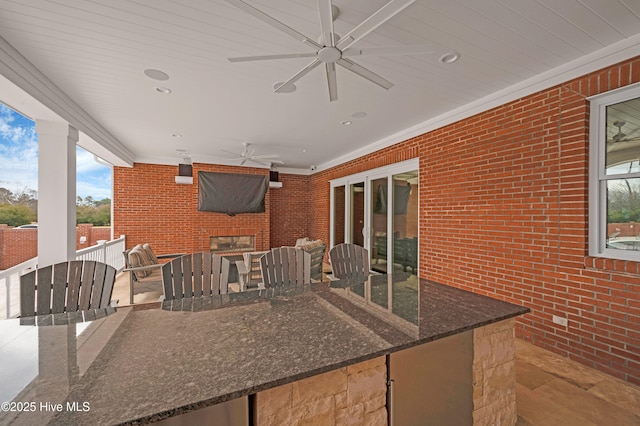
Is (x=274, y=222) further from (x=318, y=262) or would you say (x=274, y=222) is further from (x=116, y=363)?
(x=116, y=363)

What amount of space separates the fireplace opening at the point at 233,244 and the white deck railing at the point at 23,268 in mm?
1811

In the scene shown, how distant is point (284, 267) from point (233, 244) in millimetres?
4668

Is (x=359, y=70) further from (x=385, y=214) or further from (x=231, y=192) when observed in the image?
(x=231, y=192)

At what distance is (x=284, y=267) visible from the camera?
7.55ft

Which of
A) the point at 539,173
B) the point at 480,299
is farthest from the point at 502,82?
the point at 480,299

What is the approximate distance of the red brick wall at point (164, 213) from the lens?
19.1ft

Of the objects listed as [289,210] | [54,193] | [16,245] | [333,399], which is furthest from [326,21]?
[289,210]

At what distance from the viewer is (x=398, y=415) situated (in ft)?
3.52

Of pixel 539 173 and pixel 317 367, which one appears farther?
pixel 539 173

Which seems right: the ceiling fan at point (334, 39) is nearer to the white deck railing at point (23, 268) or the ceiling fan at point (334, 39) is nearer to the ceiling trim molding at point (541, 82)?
the ceiling trim molding at point (541, 82)

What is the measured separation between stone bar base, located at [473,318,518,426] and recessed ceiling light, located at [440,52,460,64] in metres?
1.99

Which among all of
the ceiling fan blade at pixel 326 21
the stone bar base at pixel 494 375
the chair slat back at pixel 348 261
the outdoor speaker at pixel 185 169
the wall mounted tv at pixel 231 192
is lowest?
the stone bar base at pixel 494 375

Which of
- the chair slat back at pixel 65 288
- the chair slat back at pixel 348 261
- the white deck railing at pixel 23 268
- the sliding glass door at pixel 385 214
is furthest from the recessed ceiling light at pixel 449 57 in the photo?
the white deck railing at pixel 23 268

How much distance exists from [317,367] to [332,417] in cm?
28
